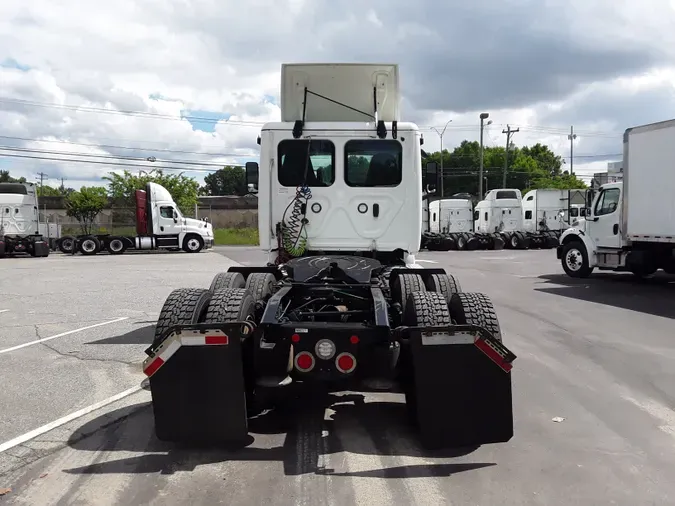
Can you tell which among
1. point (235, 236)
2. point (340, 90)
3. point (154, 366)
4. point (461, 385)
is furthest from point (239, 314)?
point (235, 236)

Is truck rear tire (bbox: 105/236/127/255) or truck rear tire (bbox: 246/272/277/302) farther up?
Result: truck rear tire (bbox: 246/272/277/302)

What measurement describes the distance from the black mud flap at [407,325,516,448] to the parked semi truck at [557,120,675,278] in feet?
37.1

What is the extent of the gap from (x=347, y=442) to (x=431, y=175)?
4.20m

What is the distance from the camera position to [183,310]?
4648 mm

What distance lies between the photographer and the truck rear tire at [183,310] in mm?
4586

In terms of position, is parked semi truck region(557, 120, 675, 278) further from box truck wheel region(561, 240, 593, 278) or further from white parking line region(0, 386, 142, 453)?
white parking line region(0, 386, 142, 453)

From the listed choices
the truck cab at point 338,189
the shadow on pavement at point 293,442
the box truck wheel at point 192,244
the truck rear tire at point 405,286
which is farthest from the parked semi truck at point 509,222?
the shadow on pavement at point 293,442

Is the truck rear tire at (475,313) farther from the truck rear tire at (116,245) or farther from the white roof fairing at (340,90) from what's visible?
the truck rear tire at (116,245)

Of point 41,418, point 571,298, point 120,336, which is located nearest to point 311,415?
point 41,418

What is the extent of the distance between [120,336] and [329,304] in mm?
4590

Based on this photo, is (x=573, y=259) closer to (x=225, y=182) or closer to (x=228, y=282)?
(x=228, y=282)

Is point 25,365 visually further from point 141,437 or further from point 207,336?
point 207,336

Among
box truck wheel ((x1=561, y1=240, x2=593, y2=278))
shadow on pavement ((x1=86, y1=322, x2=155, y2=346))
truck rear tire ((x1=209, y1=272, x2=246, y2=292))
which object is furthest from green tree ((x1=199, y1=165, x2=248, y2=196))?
truck rear tire ((x1=209, y1=272, x2=246, y2=292))

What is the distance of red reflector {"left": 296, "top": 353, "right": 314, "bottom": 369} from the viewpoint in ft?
13.8
